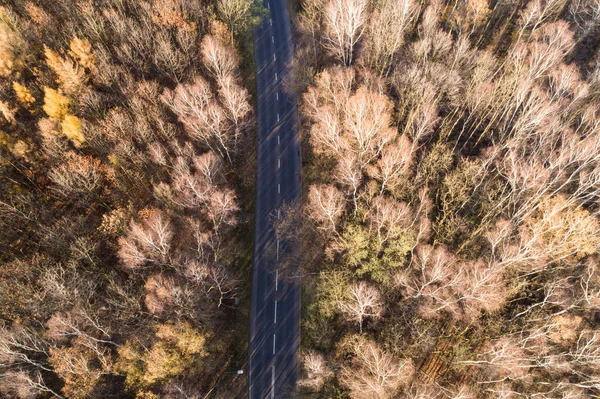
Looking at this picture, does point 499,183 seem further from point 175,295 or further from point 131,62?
point 131,62

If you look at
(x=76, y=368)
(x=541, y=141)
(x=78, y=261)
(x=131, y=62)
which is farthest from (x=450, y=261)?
(x=131, y=62)

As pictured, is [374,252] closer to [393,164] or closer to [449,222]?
[449,222]

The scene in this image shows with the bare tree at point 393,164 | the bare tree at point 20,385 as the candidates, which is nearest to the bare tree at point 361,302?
the bare tree at point 393,164

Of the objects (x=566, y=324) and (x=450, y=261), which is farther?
(x=450, y=261)

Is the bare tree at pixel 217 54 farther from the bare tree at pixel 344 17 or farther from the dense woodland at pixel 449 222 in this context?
the bare tree at pixel 344 17

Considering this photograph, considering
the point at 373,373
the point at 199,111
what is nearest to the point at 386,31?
the point at 199,111

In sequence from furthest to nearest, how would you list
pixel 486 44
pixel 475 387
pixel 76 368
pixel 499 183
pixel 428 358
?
pixel 486 44 → pixel 499 183 → pixel 428 358 → pixel 475 387 → pixel 76 368

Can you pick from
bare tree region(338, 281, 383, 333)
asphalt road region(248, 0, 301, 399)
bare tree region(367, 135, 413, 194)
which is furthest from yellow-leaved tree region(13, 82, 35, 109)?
bare tree region(338, 281, 383, 333)
